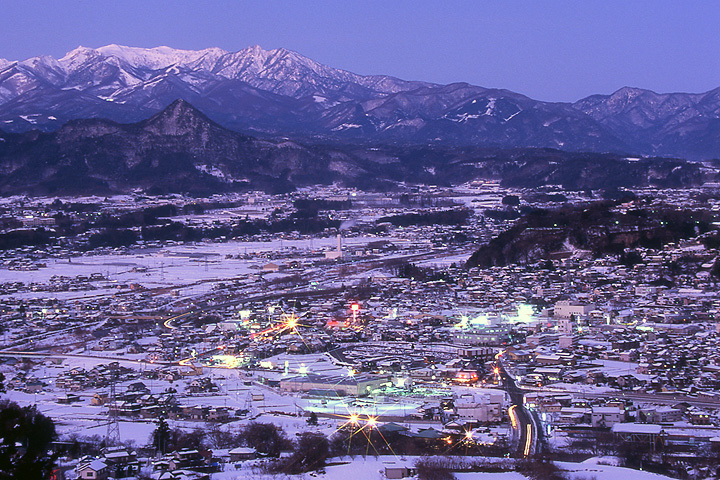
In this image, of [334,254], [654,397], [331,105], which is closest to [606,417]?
[654,397]

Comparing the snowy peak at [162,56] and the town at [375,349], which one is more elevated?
the snowy peak at [162,56]

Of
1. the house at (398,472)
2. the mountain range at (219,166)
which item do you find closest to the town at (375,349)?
the house at (398,472)

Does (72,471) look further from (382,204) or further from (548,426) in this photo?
(382,204)

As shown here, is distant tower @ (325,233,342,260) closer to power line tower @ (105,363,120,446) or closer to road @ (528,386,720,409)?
power line tower @ (105,363,120,446)

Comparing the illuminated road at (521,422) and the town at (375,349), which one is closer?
the illuminated road at (521,422)

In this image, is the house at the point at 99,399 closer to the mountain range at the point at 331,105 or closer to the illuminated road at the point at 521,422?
the illuminated road at the point at 521,422

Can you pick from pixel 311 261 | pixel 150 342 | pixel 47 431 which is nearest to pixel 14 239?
pixel 311 261

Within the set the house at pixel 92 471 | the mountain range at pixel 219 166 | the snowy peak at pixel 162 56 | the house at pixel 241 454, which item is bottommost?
the house at pixel 241 454
